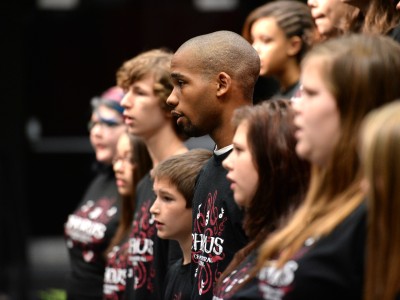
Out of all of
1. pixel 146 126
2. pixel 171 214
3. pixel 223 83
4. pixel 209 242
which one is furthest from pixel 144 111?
pixel 209 242

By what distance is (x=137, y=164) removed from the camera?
492 cm

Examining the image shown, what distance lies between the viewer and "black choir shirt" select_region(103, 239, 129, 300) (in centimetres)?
476

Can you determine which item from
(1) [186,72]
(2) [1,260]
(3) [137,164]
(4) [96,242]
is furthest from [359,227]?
(2) [1,260]

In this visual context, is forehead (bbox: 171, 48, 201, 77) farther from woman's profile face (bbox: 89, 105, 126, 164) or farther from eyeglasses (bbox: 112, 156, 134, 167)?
woman's profile face (bbox: 89, 105, 126, 164)

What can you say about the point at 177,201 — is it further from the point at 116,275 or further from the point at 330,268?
the point at 330,268

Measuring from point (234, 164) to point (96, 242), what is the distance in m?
2.30

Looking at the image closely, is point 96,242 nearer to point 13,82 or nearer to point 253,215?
point 253,215

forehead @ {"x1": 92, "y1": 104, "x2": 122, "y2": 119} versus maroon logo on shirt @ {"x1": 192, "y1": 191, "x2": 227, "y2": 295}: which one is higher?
maroon logo on shirt @ {"x1": 192, "y1": 191, "x2": 227, "y2": 295}

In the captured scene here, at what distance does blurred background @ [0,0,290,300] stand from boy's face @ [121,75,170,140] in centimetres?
392

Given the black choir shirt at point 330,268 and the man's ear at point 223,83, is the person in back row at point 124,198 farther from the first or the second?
the black choir shirt at point 330,268

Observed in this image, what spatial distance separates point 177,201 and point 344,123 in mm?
1506

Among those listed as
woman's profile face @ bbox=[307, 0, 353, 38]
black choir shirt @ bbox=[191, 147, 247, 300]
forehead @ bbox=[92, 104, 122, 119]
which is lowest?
forehead @ bbox=[92, 104, 122, 119]

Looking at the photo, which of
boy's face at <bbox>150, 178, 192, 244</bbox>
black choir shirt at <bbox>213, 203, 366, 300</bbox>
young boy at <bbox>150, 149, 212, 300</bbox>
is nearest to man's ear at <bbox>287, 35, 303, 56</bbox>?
young boy at <bbox>150, 149, 212, 300</bbox>

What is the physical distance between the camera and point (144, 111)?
450 cm
